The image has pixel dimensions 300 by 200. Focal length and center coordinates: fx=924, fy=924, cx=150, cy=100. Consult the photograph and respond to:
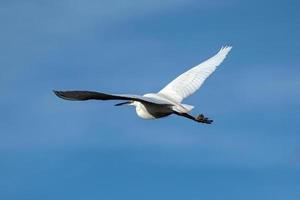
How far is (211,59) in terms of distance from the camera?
36344 millimetres

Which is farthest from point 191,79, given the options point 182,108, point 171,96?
point 182,108

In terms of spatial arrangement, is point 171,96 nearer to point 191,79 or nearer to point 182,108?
point 191,79

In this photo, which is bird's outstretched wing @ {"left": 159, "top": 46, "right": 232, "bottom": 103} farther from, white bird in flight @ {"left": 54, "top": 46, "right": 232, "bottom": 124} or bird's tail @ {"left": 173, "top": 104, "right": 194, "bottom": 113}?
bird's tail @ {"left": 173, "top": 104, "right": 194, "bottom": 113}

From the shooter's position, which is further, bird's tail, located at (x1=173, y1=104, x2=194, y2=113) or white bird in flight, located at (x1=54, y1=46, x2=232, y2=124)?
bird's tail, located at (x1=173, y1=104, x2=194, y2=113)

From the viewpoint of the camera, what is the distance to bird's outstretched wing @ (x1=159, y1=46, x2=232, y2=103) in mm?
34281

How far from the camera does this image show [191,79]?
35.2 m

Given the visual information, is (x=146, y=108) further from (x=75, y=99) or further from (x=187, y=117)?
(x=75, y=99)

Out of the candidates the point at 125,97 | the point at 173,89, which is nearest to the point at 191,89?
the point at 173,89

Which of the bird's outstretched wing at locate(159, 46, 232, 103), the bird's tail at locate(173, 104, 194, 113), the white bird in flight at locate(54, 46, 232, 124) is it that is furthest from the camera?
the bird's outstretched wing at locate(159, 46, 232, 103)

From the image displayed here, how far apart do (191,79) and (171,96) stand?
172 centimetres

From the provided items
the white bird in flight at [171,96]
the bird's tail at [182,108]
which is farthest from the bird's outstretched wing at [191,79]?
the bird's tail at [182,108]

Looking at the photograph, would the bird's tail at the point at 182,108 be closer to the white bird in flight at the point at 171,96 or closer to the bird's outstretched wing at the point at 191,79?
the white bird in flight at the point at 171,96

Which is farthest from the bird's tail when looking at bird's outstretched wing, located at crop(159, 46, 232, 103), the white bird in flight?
bird's outstretched wing, located at crop(159, 46, 232, 103)

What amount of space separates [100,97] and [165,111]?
193 inches
